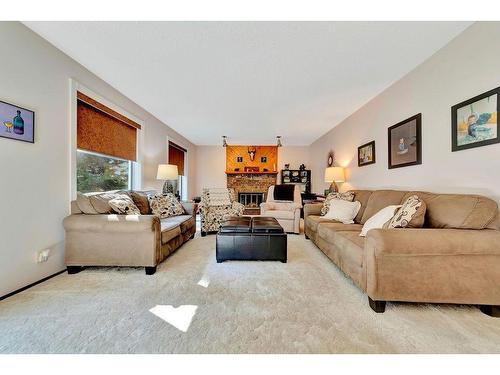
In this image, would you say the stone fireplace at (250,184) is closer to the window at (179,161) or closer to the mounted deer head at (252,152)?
the mounted deer head at (252,152)

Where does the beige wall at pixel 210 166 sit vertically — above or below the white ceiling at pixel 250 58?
below

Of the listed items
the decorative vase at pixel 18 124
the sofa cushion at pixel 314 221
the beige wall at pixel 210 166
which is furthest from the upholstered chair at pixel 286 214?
the decorative vase at pixel 18 124

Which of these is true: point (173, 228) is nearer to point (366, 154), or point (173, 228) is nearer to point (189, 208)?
point (189, 208)

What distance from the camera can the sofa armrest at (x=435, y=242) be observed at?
158cm

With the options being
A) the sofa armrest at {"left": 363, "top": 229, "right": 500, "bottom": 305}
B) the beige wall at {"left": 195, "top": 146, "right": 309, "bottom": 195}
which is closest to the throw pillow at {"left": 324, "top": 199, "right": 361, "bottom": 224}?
the sofa armrest at {"left": 363, "top": 229, "right": 500, "bottom": 305}

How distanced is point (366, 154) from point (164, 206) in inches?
137

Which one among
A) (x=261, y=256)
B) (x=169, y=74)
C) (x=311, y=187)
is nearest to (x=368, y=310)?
(x=261, y=256)

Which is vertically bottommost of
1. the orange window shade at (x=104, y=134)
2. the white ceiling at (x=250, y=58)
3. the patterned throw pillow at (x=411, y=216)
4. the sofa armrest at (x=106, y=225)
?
the sofa armrest at (x=106, y=225)

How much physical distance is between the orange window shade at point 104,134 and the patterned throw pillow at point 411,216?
3.52 meters

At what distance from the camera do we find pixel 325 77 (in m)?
2.82

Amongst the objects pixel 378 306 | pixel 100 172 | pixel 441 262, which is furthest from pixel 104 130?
pixel 441 262

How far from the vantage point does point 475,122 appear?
6.28 feet
